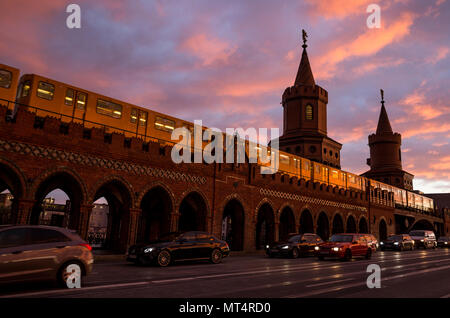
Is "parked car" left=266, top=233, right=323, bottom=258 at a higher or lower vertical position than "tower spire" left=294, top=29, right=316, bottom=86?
lower

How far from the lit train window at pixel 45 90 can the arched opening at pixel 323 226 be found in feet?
92.4

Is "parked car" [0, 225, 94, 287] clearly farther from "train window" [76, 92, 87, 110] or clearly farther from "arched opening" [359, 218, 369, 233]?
"arched opening" [359, 218, 369, 233]

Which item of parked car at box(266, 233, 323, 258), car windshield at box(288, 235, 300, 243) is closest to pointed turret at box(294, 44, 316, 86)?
parked car at box(266, 233, 323, 258)

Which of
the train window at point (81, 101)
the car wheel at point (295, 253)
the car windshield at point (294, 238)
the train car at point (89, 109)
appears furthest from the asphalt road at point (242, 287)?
the train window at point (81, 101)

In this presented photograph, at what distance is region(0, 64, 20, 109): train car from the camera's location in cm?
1625

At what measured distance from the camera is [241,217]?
26562mm

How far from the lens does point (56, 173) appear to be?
1684 centimetres

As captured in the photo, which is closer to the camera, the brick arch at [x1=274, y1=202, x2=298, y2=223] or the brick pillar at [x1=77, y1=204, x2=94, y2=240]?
the brick pillar at [x1=77, y1=204, x2=94, y2=240]

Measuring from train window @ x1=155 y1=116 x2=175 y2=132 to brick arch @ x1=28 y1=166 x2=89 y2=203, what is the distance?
6298 millimetres

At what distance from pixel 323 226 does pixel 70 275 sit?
32.6 metres

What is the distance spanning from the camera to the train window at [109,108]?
19.4 metres

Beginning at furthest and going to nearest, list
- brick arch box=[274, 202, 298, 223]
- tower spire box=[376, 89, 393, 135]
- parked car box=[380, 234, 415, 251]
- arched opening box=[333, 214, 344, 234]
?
tower spire box=[376, 89, 393, 135]
arched opening box=[333, 214, 344, 234]
parked car box=[380, 234, 415, 251]
brick arch box=[274, 202, 298, 223]

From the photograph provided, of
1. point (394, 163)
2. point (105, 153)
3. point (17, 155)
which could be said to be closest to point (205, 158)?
point (105, 153)
